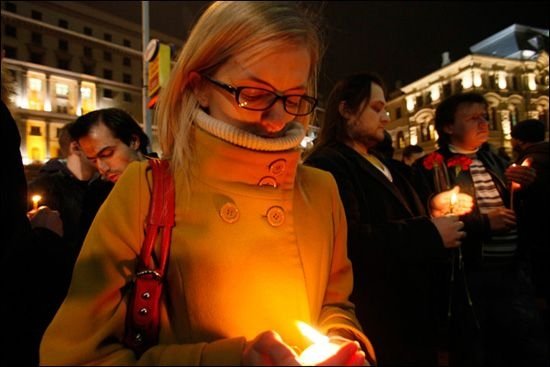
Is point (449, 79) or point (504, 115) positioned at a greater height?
point (449, 79)

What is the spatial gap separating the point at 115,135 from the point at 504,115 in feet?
166

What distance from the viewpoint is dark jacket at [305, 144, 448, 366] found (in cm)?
229

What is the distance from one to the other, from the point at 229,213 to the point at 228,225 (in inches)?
1.7

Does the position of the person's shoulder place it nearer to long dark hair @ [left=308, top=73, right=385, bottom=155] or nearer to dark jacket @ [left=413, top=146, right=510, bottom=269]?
long dark hair @ [left=308, top=73, right=385, bottom=155]

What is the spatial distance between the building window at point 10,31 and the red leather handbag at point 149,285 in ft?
190

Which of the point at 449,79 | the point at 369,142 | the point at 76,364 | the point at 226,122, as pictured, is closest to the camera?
the point at 76,364

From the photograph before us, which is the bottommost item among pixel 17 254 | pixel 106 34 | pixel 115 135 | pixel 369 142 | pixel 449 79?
pixel 17 254

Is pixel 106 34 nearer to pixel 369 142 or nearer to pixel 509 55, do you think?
pixel 509 55

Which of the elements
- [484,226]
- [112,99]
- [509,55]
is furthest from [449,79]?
[484,226]

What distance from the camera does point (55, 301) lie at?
1692 millimetres

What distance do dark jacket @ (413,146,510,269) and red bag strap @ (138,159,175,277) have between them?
267 centimetres

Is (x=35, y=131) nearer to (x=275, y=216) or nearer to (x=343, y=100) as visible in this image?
(x=343, y=100)

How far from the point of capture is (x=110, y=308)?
117cm

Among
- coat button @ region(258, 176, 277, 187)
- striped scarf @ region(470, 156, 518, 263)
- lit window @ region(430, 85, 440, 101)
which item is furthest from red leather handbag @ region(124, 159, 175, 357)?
lit window @ region(430, 85, 440, 101)
